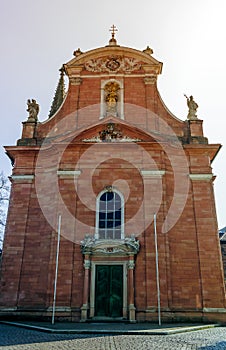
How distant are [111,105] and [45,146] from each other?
157 inches

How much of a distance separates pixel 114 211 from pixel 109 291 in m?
3.40

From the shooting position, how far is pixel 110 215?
16281 millimetres

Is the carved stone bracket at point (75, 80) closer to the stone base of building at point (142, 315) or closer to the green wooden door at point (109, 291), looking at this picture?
the green wooden door at point (109, 291)

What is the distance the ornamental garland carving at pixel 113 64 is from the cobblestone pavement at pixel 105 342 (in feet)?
45.6

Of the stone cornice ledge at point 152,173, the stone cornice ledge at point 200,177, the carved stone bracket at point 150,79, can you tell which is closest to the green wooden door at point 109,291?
the stone cornice ledge at point 152,173

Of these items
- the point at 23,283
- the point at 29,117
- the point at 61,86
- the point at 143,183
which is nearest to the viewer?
the point at 23,283

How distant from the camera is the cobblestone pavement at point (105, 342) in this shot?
26.8 feet

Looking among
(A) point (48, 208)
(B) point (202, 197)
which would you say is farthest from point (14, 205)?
(B) point (202, 197)

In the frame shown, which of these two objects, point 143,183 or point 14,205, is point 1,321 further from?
point 143,183

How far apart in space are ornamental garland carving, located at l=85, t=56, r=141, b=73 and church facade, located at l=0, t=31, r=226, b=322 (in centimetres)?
19

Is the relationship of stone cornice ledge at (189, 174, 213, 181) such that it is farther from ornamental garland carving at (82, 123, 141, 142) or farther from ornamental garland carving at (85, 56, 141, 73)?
ornamental garland carving at (85, 56, 141, 73)

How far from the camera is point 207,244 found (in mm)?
15961

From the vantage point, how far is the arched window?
1589cm

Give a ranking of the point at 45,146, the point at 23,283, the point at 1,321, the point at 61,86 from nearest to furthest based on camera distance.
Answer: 1. the point at 1,321
2. the point at 23,283
3. the point at 45,146
4. the point at 61,86
